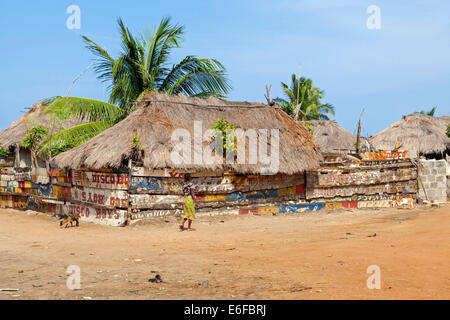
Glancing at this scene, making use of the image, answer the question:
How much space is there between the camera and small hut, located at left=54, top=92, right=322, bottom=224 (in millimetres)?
11734

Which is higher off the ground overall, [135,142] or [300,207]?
[135,142]

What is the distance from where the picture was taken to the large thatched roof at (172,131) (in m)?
11.8

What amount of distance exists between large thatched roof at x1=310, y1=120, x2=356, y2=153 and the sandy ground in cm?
1537

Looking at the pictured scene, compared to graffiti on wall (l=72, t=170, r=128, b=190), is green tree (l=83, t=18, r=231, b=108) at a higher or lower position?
higher

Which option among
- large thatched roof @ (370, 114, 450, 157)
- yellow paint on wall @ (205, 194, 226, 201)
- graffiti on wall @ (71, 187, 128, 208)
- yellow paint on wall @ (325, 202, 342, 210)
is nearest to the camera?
graffiti on wall @ (71, 187, 128, 208)

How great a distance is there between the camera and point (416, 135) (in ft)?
86.0

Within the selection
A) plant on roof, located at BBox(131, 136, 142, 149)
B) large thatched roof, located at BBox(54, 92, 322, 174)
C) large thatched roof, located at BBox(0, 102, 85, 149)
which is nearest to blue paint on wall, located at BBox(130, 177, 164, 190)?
large thatched roof, located at BBox(54, 92, 322, 174)

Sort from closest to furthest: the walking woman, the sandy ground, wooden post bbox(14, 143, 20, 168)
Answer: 1. the sandy ground
2. the walking woman
3. wooden post bbox(14, 143, 20, 168)

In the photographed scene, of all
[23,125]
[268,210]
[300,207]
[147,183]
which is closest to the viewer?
[147,183]

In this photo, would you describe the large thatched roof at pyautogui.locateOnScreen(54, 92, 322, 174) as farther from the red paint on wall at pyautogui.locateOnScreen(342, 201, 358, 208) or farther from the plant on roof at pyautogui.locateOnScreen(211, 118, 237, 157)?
the red paint on wall at pyautogui.locateOnScreen(342, 201, 358, 208)

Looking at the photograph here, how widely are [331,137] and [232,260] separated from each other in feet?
70.0

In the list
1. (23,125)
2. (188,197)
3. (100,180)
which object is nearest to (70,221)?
(100,180)

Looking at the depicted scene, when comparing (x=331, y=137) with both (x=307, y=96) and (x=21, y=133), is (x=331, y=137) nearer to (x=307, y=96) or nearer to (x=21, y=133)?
(x=307, y=96)

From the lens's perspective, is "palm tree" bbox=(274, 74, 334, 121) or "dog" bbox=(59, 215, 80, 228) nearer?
"dog" bbox=(59, 215, 80, 228)
